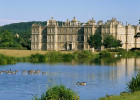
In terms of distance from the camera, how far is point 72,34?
4451 inches

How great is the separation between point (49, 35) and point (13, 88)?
8369 cm

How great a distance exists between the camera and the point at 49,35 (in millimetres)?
113812

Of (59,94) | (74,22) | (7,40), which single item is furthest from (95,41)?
(59,94)

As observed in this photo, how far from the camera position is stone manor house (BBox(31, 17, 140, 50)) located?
361 feet

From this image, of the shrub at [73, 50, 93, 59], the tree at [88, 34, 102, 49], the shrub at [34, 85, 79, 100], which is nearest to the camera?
the shrub at [34, 85, 79, 100]

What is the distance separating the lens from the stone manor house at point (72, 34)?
10994 cm

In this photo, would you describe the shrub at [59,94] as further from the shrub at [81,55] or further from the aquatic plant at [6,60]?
the shrub at [81,55]

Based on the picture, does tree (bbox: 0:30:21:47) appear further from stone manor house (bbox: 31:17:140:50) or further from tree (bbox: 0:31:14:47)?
stone manor house (bbox: 31:17:140:50)

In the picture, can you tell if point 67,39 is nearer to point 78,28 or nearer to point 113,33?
point 78,28

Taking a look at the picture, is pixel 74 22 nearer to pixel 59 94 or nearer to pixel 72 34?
pixel 72 34

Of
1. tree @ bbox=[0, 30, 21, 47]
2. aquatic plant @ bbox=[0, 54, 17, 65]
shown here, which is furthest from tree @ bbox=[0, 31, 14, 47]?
aquatic plant @ bbox=[0, 54, 17, 65]

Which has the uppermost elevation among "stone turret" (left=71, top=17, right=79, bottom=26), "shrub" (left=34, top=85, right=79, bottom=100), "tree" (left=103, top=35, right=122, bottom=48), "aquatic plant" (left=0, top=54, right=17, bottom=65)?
"stone turret" (left=71, top=17, right=79, bottom=26)

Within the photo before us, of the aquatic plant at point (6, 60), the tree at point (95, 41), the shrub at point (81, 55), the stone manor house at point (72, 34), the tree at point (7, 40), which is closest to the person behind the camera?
the aquatic plant at point (6, 60)

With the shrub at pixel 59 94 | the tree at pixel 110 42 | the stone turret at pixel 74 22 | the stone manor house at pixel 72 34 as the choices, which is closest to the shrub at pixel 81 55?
the tree at pixel 110 42
